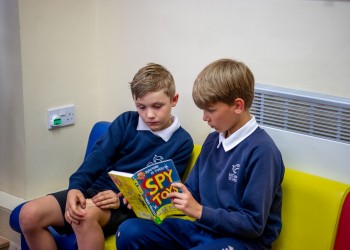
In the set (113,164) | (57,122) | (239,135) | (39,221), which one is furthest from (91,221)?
(57,122)

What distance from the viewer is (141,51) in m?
2.67

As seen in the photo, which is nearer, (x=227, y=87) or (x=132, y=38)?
(x=227, y=87)

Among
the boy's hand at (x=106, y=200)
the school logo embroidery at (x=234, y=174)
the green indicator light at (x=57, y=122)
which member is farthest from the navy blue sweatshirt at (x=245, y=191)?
the green indicator light at (x=57, y=122)

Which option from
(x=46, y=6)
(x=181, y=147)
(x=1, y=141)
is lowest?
(x=1, y=141)

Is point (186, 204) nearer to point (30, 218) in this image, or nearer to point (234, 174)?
point (234, 174)

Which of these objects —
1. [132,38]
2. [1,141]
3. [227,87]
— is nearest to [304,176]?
[227,87]

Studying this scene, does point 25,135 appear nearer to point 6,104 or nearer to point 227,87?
point 6,104

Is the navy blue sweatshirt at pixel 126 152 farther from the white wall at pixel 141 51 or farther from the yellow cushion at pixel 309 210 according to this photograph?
the yellow cushion at pixel 309 210

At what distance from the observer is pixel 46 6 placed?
2.56 meters

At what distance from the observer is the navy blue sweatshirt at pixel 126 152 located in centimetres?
225

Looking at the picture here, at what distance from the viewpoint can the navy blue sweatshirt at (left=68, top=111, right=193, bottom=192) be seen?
225cm

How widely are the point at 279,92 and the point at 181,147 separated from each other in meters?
0.45

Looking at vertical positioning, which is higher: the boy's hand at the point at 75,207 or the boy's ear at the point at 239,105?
the boy's ear at the point at 239,105

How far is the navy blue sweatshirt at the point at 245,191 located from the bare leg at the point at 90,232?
40 cm
